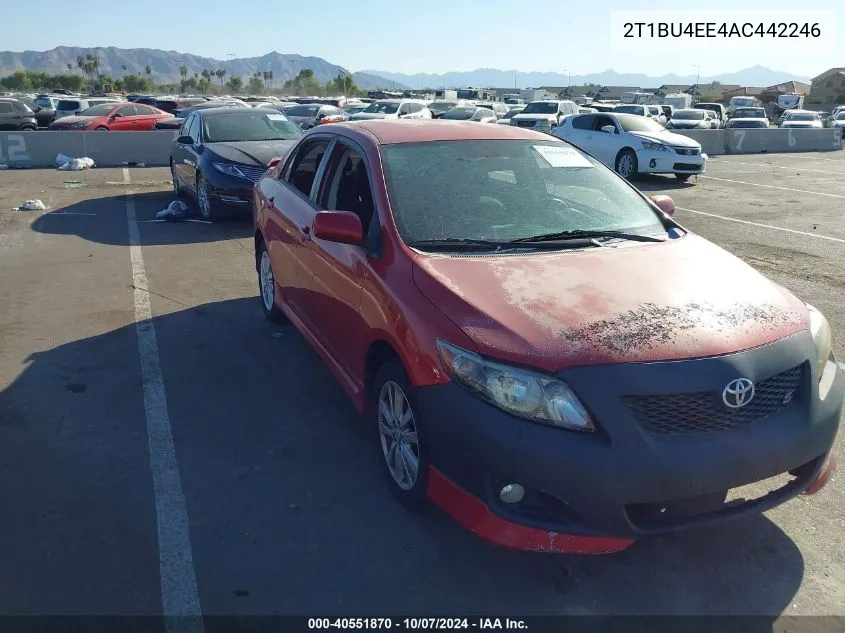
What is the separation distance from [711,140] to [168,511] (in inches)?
971

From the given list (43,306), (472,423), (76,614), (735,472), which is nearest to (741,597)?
(735,472)

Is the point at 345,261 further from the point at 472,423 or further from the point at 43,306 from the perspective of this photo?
the point at 43,306

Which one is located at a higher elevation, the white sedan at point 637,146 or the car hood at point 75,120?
the car hood at point 75,120

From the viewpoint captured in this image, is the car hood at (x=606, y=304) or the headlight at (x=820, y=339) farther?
the headlight at (x=820, y=339)

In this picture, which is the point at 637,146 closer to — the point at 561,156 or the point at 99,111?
the point at 561,156

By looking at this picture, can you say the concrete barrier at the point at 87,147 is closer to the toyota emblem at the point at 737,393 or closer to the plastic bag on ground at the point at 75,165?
the plastic bag on ground at the point at 75,165

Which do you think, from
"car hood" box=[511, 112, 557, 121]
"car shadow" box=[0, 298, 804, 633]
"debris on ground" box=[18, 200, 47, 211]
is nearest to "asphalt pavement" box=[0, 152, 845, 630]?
"car shadow" box=[0, 298, 804, 633]

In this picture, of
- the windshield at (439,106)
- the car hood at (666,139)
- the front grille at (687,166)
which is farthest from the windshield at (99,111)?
the front grille at (687,166)

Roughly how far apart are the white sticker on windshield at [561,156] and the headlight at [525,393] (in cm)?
213

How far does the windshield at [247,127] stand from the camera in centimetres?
1155

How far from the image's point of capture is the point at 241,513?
11.9ft

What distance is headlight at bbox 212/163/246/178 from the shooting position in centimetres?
1063

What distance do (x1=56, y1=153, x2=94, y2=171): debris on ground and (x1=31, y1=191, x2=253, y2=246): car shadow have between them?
18.3 feet

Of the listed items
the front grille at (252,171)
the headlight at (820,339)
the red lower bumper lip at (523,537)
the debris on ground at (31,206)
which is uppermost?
the front grille at (252,171)
